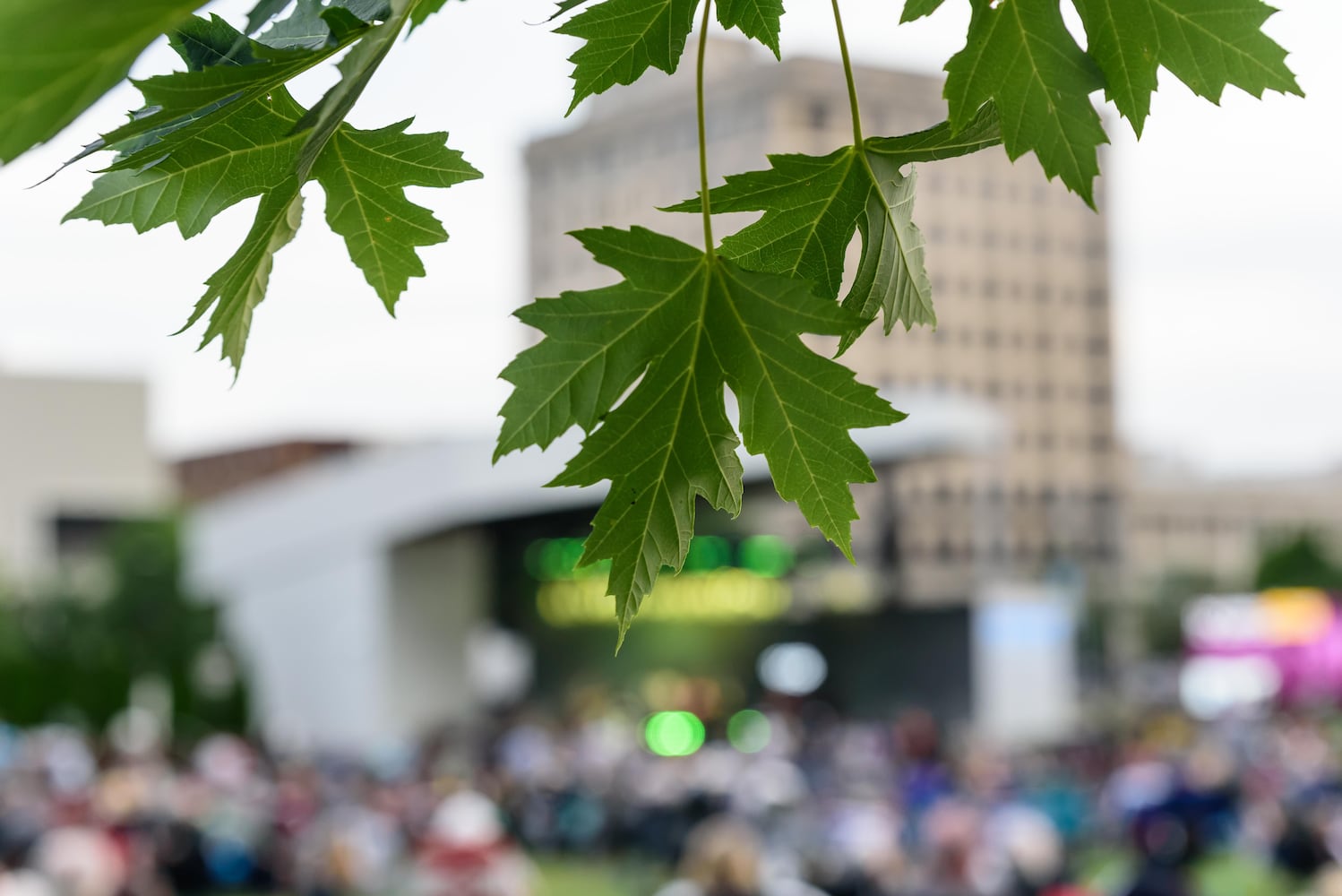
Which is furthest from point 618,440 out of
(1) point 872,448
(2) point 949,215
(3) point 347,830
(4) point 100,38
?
(2) point 949,215

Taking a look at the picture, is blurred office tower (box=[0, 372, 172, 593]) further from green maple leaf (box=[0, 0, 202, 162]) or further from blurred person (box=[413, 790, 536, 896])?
green maple leaf (box=[0, 0, 202, 162])

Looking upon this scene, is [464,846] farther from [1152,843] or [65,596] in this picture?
[65,596]

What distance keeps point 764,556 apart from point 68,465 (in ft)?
78.1

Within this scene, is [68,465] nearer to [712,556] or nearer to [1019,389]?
[712,556]

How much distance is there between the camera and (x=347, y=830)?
34.7ft

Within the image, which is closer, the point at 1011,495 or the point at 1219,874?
the point at 1219,874

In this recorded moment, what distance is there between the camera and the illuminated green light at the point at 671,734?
1792 cm

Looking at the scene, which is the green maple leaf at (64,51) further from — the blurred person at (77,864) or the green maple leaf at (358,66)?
the blurred person at (77,864)

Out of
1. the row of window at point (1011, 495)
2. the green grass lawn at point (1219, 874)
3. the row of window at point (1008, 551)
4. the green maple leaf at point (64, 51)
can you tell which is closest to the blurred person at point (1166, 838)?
the green grass lawn at point (1219, 874)

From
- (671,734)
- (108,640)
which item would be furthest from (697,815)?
(108,640)

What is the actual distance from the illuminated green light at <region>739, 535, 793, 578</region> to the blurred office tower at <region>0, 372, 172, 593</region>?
20.0 meters

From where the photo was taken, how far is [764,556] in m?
22.2

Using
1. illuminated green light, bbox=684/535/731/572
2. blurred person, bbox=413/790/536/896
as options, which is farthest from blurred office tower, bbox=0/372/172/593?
blurred person, bbox=413/790/536/896

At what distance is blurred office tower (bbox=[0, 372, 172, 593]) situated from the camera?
125 ft
